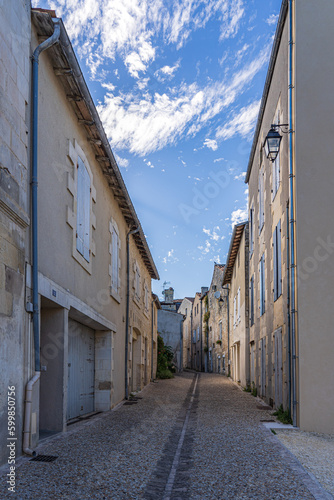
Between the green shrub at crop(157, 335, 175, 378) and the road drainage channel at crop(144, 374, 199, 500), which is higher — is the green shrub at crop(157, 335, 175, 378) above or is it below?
below

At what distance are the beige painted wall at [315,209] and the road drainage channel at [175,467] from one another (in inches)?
77.1

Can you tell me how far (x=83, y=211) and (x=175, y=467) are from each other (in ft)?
16.0

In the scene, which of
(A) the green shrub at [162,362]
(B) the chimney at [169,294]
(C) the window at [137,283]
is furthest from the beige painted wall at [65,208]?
(B) the chimney at [169,294]

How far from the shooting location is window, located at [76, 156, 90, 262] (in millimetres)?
8727

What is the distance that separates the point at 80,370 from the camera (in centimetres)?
998

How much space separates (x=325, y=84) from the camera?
29.3 feet

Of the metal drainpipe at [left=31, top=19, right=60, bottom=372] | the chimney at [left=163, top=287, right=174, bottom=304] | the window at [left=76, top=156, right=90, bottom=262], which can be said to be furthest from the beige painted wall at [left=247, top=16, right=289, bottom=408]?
the chimney at [left=163, top=287, right=174, bottom=304]

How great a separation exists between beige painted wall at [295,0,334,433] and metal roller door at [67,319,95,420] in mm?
3788

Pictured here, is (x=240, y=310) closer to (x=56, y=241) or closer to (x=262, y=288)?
(x=262, y=288)

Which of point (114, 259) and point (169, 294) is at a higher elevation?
point (169, 294)

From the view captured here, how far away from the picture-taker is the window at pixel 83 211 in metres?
8.73

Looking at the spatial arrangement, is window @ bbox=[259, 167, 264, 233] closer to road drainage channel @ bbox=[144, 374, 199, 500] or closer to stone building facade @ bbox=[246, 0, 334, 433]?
stone building facade @ bbox=[246, 0, 334, 433]

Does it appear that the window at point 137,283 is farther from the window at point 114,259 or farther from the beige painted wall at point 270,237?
the window at point 114,259

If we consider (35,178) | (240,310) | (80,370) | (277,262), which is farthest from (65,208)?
(240,310)
